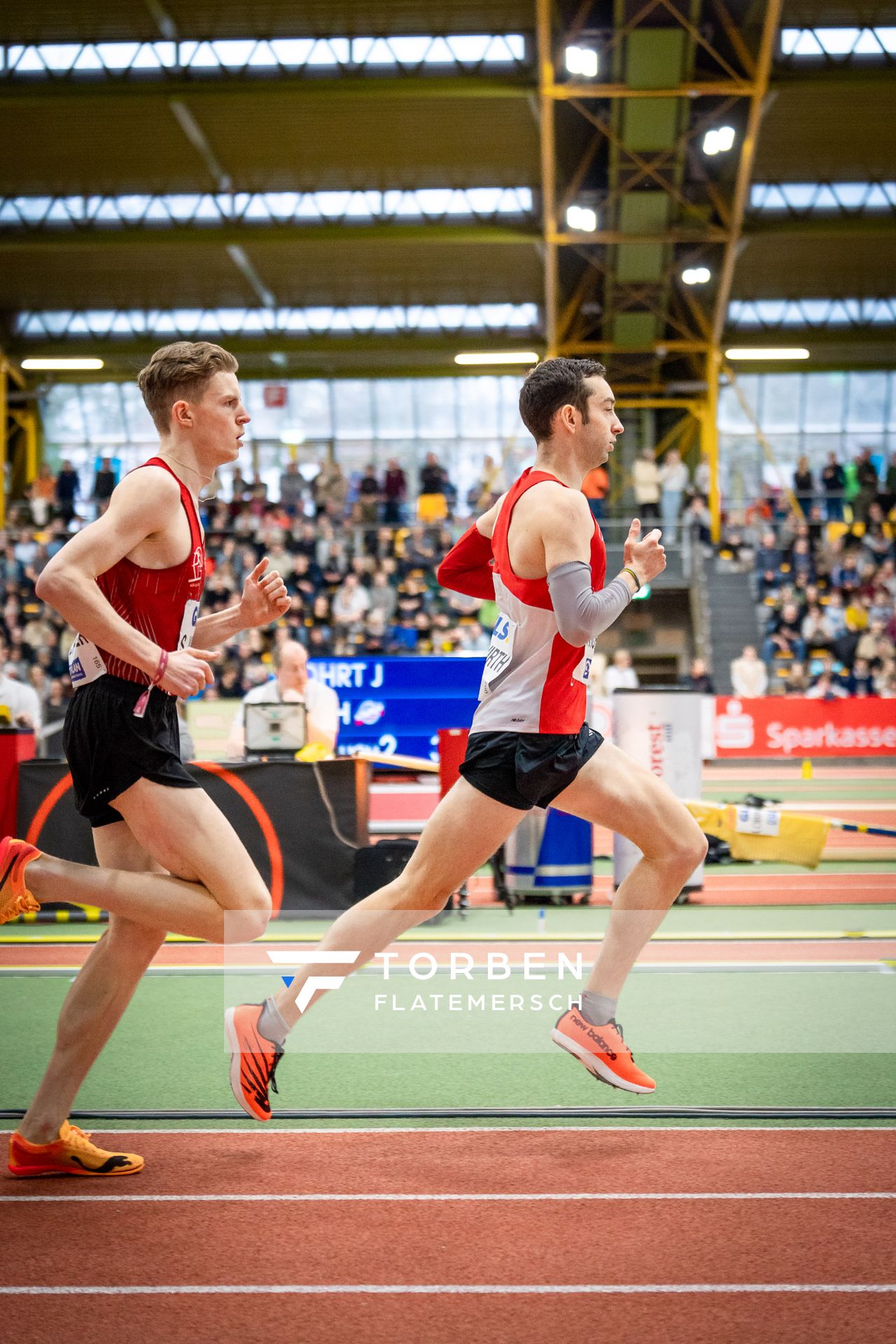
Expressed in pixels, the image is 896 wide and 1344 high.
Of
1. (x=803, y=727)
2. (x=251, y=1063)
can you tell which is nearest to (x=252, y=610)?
(x=251, y=1063)

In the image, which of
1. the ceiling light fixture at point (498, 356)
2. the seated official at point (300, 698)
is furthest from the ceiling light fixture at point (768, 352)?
the seated official at point (300, 698)

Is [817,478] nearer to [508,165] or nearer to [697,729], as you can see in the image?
[508,165]

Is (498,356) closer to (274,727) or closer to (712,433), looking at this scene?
(712,433)

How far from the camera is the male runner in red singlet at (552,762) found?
372 centimetres

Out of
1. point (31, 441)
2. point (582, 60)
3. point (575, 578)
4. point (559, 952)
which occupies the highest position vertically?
point (582, 60)

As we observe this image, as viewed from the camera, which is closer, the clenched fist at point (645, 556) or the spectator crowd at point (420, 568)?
the clenched fist at point (645, 556)

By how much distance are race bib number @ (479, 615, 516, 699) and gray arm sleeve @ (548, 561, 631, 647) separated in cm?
26

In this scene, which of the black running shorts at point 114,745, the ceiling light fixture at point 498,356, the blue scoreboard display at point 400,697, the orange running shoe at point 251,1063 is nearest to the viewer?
the black running shorts at point 114,745

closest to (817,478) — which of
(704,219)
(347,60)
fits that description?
(704,219)

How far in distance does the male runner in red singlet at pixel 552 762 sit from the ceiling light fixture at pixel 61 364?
2796 cm

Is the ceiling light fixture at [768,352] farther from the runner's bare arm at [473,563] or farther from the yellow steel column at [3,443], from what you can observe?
the runner's bare arm at [473,563]

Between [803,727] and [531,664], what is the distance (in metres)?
17.1

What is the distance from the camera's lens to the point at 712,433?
89.7 ft

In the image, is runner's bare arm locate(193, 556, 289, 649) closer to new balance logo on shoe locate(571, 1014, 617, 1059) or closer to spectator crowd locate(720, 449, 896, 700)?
new balance logo on shoe locate(571, 1014, 617, 1059)
